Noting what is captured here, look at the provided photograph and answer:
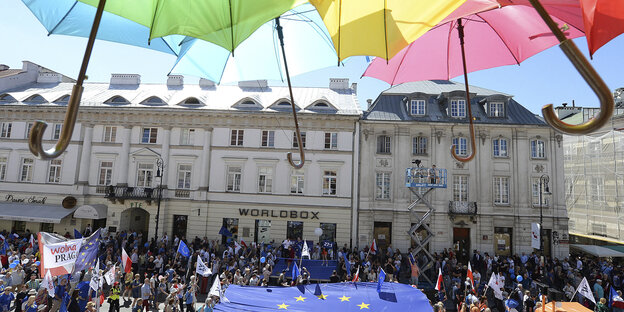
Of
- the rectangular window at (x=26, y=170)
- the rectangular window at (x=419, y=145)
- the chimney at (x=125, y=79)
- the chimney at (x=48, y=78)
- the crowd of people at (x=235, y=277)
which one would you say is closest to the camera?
the crowd of people at (x=235, y=277)

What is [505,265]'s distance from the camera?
22.6 meters

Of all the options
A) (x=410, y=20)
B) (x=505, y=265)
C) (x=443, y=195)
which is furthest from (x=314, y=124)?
(x=410, y=20)

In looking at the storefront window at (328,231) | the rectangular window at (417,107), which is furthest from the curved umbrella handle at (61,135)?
the rectangular window at (417,107)

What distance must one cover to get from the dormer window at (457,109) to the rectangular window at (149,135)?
2693 centimetres

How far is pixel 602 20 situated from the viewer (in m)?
3.41

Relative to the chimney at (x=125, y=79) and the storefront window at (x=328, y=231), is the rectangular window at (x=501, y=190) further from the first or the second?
the chimney at (x=125, y=79)

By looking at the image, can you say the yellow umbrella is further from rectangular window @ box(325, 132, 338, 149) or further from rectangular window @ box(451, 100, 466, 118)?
rectangular window @ box(451, 100, 466, 118)

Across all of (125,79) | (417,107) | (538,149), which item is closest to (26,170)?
(125,79)

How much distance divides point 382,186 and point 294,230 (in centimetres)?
853

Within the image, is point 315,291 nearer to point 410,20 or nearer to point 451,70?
point 451,70

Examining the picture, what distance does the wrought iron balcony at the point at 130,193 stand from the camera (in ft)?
101

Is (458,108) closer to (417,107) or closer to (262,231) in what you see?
(417,107)

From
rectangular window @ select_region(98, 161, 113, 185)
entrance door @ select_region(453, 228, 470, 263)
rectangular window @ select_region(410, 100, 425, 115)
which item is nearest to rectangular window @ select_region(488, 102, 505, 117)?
rectangular window @ select_region(410, 100, 425, 115)

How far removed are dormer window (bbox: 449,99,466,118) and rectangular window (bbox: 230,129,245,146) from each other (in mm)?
18841
